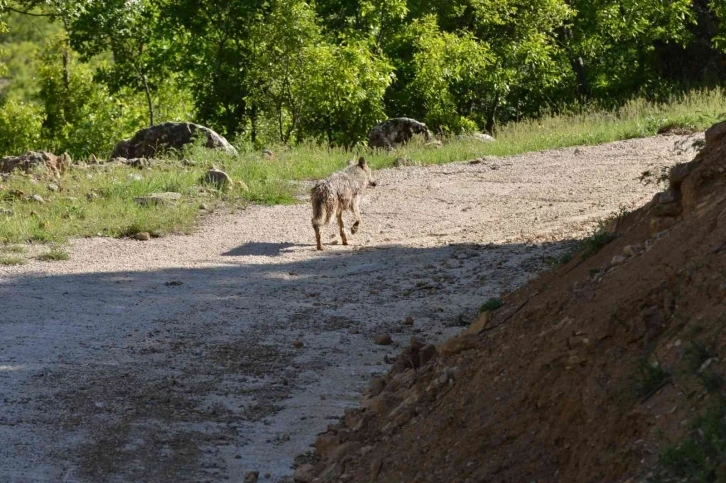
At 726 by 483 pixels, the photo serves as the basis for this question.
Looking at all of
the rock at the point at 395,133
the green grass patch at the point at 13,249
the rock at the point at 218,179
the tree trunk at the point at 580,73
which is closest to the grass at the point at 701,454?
the green grass patch at the point at 13,249

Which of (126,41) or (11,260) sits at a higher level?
(126,41)

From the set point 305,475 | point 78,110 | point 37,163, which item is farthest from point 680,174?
point 78,110

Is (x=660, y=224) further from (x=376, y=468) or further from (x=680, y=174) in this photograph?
(x=376, y=468)

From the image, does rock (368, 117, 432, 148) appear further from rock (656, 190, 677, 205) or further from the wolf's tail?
rock (656, 190, 677, 205)

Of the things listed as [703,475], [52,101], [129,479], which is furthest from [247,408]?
[52,101]

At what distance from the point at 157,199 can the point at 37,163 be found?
11.4 ft

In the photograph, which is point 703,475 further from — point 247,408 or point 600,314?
point 247,408

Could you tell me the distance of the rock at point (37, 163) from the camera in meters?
19.0

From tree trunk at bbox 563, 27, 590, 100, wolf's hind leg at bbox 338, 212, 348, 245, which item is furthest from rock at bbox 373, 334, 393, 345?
tree trunk at bbox 563, 27, 590, 100

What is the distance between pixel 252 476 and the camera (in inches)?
271

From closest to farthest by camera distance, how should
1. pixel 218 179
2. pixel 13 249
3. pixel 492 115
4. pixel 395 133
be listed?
pixel 13 249 < pixel 218 179 < pixel 395 133 < pixel 492 115

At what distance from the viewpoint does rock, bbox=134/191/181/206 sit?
1675 cm

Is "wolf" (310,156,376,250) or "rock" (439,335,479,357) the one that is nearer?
"rock" (439,335,479,357)

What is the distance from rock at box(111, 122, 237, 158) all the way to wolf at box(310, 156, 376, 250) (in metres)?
7.14
